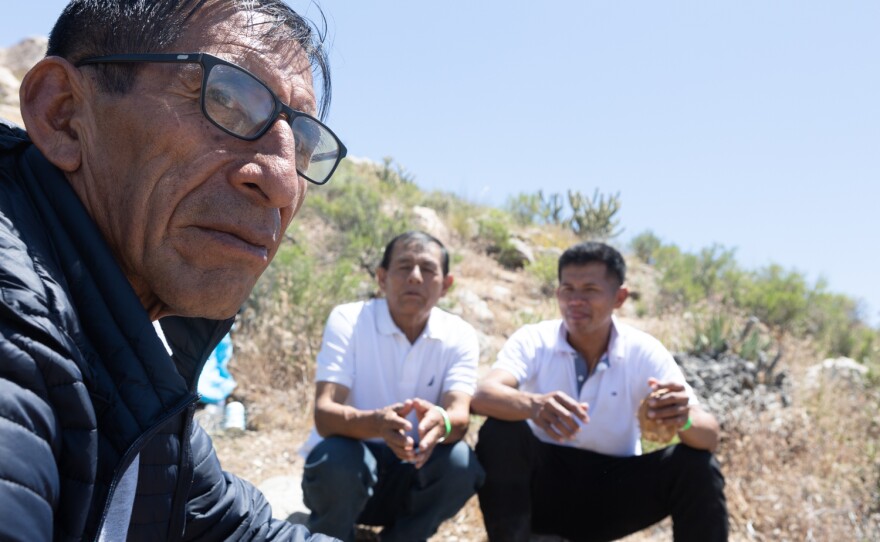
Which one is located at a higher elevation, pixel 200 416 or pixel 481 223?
pixel 481 223

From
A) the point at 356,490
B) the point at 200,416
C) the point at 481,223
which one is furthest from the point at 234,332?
the point at 481,223

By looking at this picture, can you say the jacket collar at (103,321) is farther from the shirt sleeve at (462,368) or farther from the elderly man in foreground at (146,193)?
the shirt sleeve at (462,368)

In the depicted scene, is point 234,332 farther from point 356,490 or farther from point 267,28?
point 267,28

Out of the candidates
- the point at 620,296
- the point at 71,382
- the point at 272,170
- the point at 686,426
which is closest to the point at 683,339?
the point at 620,296

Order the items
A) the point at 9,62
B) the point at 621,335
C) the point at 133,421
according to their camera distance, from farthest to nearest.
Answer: the point at 9,62
the point at 621,335
the point at 133,421

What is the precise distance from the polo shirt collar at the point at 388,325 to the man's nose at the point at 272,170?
2.50 meters

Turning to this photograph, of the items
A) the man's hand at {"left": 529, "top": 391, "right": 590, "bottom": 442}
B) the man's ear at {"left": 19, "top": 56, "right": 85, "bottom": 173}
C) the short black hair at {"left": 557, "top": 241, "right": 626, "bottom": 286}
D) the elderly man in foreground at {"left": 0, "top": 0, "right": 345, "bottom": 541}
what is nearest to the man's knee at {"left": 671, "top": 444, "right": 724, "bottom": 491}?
the man's hand at {"left": 529, "top": 391, "right": 590, "bottom": 442}

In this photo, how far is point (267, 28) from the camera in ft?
4.45

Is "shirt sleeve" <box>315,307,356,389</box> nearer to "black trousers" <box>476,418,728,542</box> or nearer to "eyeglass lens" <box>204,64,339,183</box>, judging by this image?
"black trousers" <box>476,418,728,542</box>

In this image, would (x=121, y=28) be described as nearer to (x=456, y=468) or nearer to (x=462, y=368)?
(x=456, y=468)

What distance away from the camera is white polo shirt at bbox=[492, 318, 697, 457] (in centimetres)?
375

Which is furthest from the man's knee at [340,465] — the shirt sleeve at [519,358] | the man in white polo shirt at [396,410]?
the shirt sleeve at [519,358]

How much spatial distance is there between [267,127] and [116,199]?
286 mm

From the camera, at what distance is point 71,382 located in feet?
2.97
